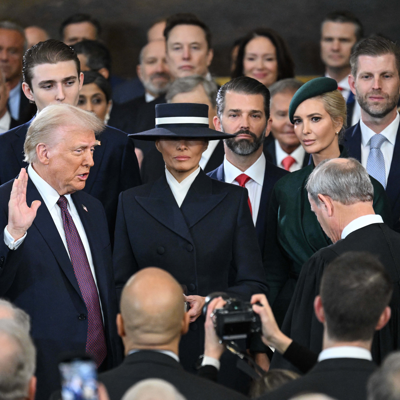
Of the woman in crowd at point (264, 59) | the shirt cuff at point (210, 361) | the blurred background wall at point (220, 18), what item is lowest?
the shirt cuff at point (210, 361)

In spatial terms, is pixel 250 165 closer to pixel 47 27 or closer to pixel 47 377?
pixel 47 377

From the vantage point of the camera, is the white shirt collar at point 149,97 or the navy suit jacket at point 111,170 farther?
the white shirt collar at point 149,97

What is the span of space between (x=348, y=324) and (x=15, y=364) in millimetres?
1067

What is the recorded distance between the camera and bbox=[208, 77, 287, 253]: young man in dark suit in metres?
4.52

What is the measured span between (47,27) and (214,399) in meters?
6.80

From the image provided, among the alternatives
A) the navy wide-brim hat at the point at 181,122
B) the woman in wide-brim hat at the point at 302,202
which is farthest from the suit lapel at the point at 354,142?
the navy wide-brim hat at the point at 181,122

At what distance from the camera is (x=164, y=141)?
3.84 metres

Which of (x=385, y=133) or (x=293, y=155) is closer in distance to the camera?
(x=385, y=133)

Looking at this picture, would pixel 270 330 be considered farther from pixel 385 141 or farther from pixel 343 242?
pixel 385 141

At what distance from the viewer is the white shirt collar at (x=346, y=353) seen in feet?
8.02

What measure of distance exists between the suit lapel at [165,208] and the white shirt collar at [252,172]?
779 mm

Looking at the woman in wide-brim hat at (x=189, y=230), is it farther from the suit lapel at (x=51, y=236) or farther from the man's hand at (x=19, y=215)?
the man's hand at (x=19, y=215)

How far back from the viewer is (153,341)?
2459mm

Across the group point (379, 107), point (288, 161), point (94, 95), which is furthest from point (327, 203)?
point (94, 95)
